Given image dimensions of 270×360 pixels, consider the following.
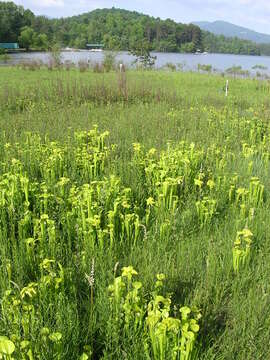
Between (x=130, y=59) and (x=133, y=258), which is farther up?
(x=130, y=59)

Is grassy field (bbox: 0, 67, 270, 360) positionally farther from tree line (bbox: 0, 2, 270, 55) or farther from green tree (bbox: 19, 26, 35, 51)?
green tree (bbox: 19, 26, 35, 51)

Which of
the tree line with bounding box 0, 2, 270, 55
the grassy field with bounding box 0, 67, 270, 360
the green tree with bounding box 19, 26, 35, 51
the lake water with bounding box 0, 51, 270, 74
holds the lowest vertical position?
the grassy field with bounding box 0, 67, 270, 360

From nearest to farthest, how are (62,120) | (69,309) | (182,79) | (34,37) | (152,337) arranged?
(152,337) < (69,309) < (62,120) < (182,79) < (34,37)

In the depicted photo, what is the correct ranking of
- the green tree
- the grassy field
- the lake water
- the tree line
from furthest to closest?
the tree line
the green tree
the lake water
the grassy field

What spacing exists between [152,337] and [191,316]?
49 cm

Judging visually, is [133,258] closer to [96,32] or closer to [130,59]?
[130,59]

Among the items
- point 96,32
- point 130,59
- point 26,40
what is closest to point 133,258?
point 130,59

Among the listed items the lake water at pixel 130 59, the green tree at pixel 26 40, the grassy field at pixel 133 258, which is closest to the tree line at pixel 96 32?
the green tree at pixel 26 40

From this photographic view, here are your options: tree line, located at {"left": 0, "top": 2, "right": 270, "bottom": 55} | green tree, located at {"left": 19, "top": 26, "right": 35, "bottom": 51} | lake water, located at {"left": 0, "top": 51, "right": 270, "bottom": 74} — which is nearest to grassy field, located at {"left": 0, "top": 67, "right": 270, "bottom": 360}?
lake water, located at {"left": 0, "top": 51, "right": 270, "bottom": 74}

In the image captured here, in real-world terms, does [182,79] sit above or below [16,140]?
above

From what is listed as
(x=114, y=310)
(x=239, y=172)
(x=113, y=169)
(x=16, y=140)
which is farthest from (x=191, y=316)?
(x=16, y=140)

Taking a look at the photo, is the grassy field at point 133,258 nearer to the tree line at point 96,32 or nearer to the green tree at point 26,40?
the tree line at point 96,32

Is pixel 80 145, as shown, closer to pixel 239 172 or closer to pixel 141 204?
pixel 141 204

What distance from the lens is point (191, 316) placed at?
2113 millimetres
